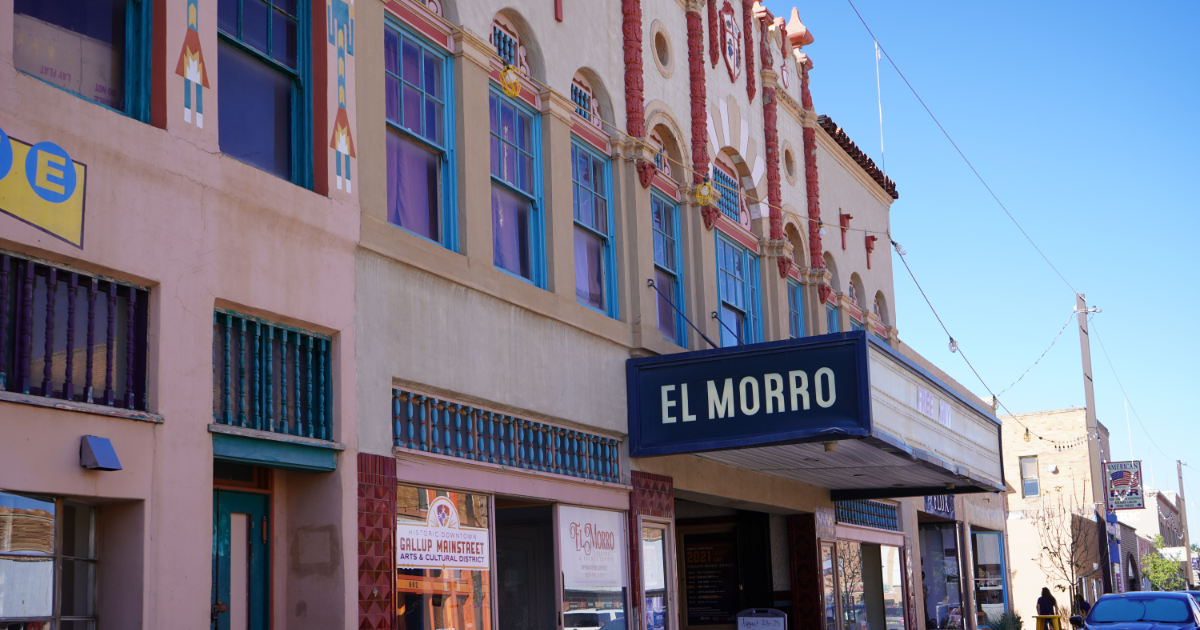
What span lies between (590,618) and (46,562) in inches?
271

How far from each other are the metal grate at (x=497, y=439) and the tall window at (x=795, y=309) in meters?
7.34

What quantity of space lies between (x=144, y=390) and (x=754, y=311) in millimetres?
12051

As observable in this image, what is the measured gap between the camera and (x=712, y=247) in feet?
56.6

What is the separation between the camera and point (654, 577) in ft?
48.0

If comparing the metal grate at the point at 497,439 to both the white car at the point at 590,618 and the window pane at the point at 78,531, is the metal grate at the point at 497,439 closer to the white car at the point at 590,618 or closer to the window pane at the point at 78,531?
the white car at the point at 590,618

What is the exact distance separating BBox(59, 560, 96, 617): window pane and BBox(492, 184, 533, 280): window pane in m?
5.65

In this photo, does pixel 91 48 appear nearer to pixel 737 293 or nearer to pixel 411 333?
pixel 411 333

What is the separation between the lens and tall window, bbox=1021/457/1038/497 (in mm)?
51062

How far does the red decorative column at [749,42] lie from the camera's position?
65.5 ft

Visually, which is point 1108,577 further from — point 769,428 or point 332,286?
point 332,286

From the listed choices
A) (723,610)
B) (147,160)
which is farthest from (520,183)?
(723,610)

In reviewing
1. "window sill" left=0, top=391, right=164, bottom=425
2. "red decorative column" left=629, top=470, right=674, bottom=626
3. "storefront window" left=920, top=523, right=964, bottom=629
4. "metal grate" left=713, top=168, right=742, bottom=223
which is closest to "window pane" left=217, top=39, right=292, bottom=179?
"window sill" left=0, top=391, right=164, bottom=425

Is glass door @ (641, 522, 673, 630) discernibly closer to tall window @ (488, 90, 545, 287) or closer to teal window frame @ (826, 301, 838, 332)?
tall window @ (488, 90, 545, 287)

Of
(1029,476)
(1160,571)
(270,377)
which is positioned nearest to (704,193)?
(270,377)
